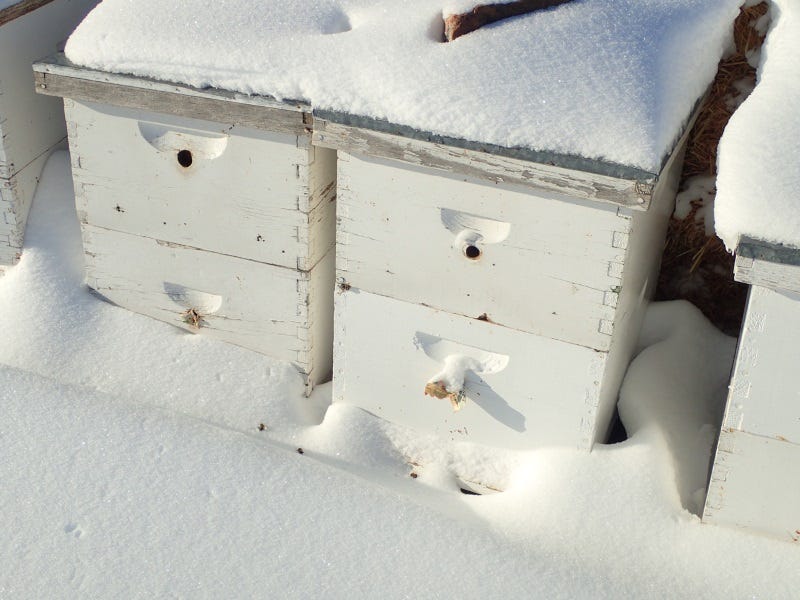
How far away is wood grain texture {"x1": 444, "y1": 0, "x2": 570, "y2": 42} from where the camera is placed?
236cm

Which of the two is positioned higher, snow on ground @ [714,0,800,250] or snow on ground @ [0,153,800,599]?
snow on ground @ [714,0,800,250]

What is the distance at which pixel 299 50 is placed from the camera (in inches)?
94.3

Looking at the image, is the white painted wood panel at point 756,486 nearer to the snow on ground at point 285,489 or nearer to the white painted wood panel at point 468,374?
the snow on ground at point 285,489

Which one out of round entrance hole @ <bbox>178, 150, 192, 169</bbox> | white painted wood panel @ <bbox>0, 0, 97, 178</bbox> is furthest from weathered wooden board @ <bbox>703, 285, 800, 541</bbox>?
white painted wood panel @ <bbox>0, 0, 97, 178</bbox>

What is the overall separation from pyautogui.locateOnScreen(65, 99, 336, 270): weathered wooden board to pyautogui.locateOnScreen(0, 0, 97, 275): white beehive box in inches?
10.5

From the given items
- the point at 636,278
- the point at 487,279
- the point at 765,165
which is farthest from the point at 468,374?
the point at 765,165

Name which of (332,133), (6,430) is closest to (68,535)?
(6,430)

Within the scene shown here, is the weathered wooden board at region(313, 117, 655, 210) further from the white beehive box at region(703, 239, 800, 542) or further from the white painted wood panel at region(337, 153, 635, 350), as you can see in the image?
the white beehive box at region(703, 239, 800, 542)

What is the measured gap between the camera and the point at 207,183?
8.51ft

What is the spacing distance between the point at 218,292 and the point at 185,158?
377 mm

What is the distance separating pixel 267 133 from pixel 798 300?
1.26 meters

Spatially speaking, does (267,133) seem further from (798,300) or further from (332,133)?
(798,300)

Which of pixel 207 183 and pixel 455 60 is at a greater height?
pixel 455 60

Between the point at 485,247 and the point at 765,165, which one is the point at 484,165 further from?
the point at 765,165
